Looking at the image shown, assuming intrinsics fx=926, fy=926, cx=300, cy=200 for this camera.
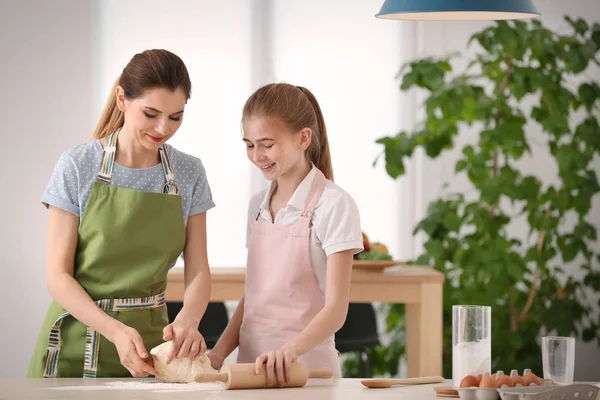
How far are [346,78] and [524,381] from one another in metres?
3.55

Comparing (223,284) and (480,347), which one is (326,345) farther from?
(223,284)

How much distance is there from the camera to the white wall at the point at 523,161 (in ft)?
16.2

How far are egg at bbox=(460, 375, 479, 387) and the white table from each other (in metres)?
0.07

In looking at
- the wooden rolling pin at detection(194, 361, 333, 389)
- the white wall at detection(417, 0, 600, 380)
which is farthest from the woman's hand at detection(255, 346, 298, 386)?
the white wall at detection(417, 0, 600, 380)

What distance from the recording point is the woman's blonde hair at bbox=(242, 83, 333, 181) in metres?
2.06

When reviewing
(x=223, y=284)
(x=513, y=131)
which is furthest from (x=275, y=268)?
(x=513, y=131)

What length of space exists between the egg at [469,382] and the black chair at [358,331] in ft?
7.58

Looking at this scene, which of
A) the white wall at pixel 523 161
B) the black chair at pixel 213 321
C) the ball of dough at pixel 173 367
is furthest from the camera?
the white wall at pixel 523 161

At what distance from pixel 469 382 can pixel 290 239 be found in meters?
0.60

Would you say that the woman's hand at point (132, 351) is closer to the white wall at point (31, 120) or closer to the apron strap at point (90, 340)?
the apron strap at point (90, 340)

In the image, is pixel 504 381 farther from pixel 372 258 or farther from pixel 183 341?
pixel 372 258

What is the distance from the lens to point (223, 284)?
143 inches

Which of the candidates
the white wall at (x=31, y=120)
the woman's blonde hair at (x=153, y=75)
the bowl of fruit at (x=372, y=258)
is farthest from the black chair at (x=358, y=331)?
the woman's blonde hair at (x=153, y=75)

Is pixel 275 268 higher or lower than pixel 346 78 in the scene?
lower
